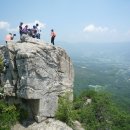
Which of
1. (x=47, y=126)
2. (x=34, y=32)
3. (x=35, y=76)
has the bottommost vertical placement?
(x=47, y=126)

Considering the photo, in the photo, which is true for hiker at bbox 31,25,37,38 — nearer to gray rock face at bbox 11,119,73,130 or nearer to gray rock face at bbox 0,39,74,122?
gray rock face at bbox 0,39,74,122

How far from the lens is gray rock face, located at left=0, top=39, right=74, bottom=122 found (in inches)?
1414

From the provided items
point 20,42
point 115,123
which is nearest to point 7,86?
point 20,42

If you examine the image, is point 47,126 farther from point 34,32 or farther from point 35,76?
point 34,32

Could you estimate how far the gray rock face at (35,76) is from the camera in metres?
35.9

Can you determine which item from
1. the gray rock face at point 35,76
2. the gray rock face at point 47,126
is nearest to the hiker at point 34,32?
the gray rock face at point 35,76

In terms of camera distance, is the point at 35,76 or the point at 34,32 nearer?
the point at 35,76

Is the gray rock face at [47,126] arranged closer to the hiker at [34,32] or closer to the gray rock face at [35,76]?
the gray rock face at [35,76]

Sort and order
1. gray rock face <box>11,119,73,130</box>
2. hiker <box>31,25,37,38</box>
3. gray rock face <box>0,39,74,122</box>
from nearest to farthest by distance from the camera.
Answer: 1. gray rock face <box>0,39,74,122</box>
2. gray rock face <box>11,119,73,130</box>
3. hiker <box>31,25,37,38</box>

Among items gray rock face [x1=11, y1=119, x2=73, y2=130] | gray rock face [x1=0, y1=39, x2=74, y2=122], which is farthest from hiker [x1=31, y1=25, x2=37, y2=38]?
gray rock face [x1=11, y1=119, x2=73, y2=130]

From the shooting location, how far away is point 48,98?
125 feet

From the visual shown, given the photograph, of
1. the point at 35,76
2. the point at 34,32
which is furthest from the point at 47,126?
the point at 34,32

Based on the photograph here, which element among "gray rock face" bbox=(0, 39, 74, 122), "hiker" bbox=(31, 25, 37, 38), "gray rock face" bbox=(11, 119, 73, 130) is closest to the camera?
"gray rock face" bbox=(0, 39, 74, 122)

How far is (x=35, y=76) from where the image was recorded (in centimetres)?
3625
